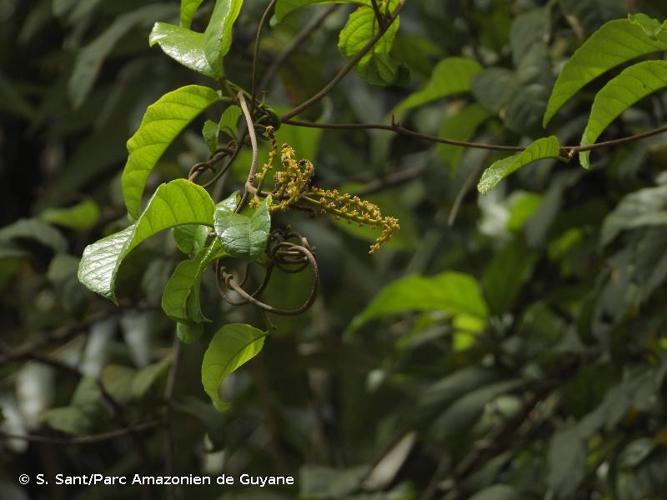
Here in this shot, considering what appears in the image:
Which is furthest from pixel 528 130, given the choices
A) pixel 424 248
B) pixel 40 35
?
pixel 40 35

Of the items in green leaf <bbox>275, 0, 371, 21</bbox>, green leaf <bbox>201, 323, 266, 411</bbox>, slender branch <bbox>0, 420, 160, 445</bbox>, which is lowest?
slender branch <bbox>0, 420, 160, 445</bbox>

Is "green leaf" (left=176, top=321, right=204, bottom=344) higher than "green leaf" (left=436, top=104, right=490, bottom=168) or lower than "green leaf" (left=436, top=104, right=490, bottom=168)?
higher

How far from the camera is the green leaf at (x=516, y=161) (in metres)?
0.65

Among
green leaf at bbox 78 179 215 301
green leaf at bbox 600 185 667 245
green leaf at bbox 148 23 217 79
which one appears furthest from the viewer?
green leaf at bbox 600 185 667 245

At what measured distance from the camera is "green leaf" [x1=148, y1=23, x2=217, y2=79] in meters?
0.68

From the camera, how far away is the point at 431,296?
1319 mm

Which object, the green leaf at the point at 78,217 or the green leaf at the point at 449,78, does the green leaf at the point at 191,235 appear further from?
the green leaf at the point at 78,217

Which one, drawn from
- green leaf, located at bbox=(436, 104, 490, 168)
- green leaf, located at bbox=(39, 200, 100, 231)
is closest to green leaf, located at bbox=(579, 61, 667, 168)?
green leaf, located at bbox=(436, 104, 490, 168)

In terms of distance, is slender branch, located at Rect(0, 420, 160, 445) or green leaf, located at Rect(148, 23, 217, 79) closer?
green leaf, located at Rect(148, 23, 217, 79)

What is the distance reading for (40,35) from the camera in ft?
6.40

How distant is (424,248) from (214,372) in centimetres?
112

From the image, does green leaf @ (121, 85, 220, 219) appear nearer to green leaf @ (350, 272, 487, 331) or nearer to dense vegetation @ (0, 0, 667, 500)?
dense vegetation @ (0, 0, 667, 500)

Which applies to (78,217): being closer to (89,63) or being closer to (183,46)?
(89,63)

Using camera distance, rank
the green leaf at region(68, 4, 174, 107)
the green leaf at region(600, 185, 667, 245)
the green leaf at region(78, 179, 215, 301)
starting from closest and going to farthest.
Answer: the green leaf at region(78, 179, 215, 301), the green leaf at region(600, 185, 667, 245), the green leaf at region(68, 4, 174, 107)
